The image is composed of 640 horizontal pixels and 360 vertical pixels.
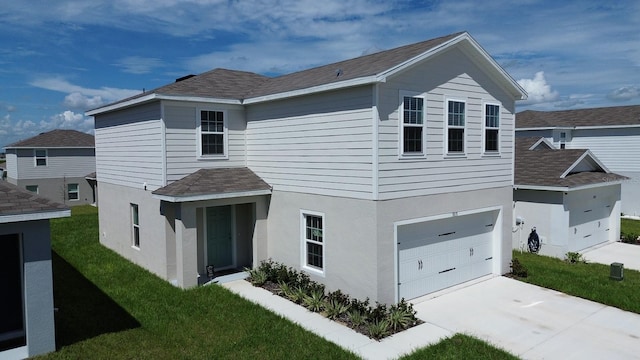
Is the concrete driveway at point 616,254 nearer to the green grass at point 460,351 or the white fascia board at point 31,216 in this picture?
the green grass at point 460,351

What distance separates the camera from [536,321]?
33.3 ft

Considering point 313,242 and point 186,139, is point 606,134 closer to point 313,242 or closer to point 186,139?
point 313,242

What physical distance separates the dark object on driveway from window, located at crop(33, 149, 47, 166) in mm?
33222

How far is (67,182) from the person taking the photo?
33.7 meters

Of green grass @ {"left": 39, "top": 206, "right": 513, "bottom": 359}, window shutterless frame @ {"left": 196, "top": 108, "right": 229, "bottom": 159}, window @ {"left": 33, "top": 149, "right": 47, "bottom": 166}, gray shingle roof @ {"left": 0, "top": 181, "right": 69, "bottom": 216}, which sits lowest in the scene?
green grass @ {"left": 39, "top": 206, "right": 513, "bottom": 359}

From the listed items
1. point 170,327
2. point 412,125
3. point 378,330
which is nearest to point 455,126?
point 412,125

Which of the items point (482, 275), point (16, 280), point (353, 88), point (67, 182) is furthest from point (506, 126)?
point (67, 182)

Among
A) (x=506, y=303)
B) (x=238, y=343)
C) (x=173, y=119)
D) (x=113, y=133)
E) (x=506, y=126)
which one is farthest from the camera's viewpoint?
(x=113, y=133)

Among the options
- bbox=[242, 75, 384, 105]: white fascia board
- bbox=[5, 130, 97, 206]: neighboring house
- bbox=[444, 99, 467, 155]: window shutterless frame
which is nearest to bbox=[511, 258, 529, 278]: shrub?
bbox=[444, 99, 467, 155]: window shutterless frame

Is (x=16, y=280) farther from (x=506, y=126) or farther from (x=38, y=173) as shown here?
(x=38, y=173)

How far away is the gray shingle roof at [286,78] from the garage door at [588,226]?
10.4 meters

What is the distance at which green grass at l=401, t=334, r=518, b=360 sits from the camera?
8346mm

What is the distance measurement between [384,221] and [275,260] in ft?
15.0

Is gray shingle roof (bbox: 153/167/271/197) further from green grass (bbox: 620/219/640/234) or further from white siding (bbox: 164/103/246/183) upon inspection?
green grass (bbox: 620/219/640/234)
